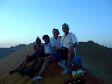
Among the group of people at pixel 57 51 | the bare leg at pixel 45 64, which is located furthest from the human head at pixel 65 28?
the bare leg at pixel 45 64

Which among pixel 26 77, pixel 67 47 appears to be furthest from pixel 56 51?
pixel 26 77

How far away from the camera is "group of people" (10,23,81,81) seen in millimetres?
12102

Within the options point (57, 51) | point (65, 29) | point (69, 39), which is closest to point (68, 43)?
point (69, 39)

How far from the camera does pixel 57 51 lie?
12656mm

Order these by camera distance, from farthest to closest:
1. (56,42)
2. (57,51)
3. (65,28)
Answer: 1. (56,42)
2. (57,51)
3. (65,28)

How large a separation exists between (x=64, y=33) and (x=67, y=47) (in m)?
0.48

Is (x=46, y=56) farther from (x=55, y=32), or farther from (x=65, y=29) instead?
(x=65, y=29)

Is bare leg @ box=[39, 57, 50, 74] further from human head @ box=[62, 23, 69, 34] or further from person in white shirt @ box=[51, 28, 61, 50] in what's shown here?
human head @ box=[62, 23, 69, 34]

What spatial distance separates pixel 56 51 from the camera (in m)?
12.7

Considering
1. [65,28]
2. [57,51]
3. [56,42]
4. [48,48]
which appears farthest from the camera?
[48,48]

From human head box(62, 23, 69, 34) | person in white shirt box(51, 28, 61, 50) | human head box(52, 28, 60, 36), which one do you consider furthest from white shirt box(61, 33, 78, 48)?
person in white shirt box(51, 28, 61, 50)

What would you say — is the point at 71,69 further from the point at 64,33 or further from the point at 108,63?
the point at 108,63

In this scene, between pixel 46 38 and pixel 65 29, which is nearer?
pixel 65 29

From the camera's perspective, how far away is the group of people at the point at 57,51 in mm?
12102
